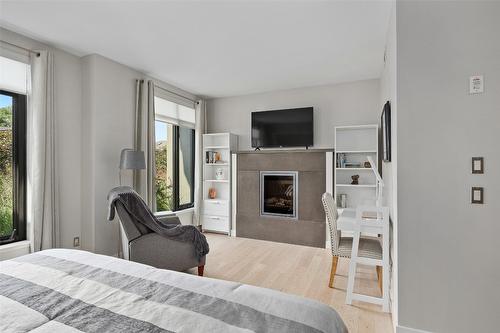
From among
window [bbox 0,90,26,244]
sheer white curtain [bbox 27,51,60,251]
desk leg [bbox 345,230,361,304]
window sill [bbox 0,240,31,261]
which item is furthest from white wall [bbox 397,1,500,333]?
window [bbox 0,90,26,244]

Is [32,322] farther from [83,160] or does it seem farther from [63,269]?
[83,160]

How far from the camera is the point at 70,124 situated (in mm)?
3207

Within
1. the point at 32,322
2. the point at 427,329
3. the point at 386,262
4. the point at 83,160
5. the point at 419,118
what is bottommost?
the point at 427,329

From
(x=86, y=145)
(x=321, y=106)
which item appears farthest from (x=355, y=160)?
(x=86, y=145)

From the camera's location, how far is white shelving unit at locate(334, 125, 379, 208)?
4.13 m

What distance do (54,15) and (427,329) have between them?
3901 millimetres

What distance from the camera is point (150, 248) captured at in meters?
2.64

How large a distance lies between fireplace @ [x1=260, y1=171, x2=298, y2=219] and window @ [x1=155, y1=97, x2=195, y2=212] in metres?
1.48

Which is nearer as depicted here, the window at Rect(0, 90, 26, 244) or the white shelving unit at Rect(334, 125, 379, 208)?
the window at Rect(0, 90, 26, 244)

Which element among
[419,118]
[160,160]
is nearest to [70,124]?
[160,160]

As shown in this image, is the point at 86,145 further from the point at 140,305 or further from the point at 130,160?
the point at 140,305

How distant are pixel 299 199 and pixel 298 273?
4.87ft

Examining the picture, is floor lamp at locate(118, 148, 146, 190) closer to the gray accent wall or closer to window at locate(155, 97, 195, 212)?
window at locate(155, 97, 195, 212)

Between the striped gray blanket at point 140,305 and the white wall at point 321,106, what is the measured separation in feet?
12.2
